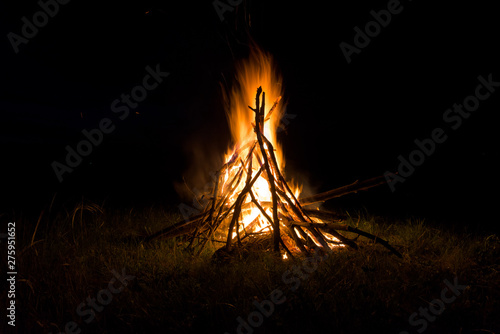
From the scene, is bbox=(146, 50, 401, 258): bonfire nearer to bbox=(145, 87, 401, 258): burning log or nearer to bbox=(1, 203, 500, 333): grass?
bbox=(145, 87, 401, 258): burning log

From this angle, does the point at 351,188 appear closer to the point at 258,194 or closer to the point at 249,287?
the point at 258,194

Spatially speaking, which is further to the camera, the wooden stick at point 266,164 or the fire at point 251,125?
the fire at point 251,125

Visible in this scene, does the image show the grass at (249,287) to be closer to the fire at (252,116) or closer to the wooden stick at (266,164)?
the wooden stick at (266,164)

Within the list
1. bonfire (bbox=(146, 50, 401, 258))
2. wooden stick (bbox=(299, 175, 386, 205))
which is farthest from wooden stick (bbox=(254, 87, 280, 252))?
wooden stick (bbox=(299, 175, 386, 205))

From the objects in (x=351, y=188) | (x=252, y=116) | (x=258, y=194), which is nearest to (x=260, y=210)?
(x=258, y=194)

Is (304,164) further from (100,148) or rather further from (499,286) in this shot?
(100,148)

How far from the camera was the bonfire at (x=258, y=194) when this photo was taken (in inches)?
129

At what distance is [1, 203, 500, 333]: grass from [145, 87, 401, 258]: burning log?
0.62ft

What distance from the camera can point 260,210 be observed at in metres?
3.35

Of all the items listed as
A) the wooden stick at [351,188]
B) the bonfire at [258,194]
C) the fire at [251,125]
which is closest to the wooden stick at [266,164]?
the bonfire at [258,194]

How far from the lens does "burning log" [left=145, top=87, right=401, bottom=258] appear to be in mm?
3217

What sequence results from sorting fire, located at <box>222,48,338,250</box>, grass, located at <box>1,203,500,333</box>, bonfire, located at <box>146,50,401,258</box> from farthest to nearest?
fire, located at <box>222,48,338,250</box>, bonfire, located at <box>146,50,401,258</box>, grass, located at <box>1,203,500,333</box>

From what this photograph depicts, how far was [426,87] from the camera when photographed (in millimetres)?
8117

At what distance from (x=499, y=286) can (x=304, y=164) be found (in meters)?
6.35
